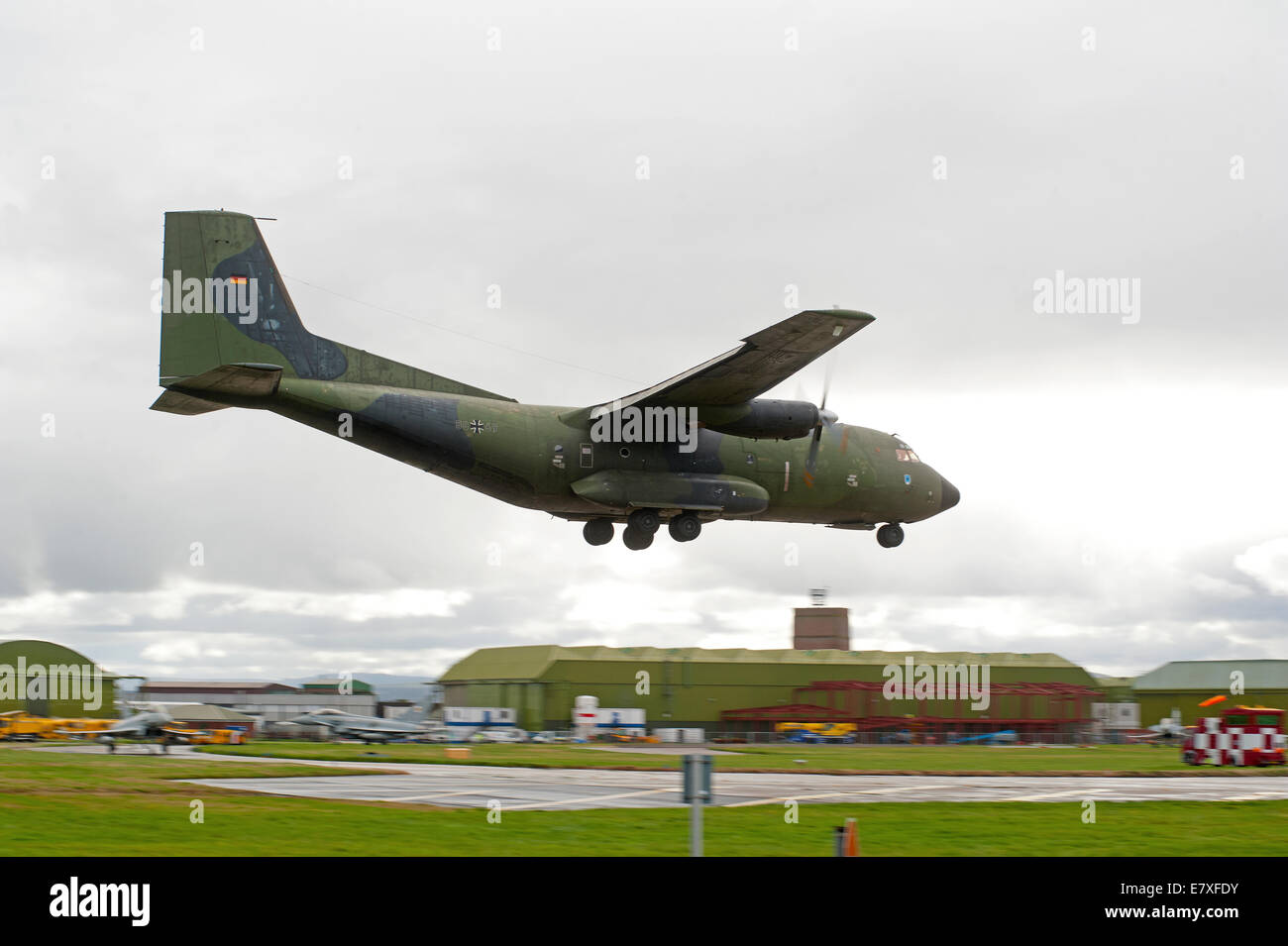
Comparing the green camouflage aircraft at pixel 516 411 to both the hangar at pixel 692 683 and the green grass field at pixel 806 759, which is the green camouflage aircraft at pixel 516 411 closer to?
the green grass field at pixel 806 759

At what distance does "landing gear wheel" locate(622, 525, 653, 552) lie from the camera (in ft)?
129

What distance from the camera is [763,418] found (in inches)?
1485

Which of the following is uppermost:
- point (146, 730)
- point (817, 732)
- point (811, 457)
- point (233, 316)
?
point (233, 316)

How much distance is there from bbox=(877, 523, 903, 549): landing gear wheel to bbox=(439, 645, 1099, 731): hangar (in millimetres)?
36829

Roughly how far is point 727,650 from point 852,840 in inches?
2610

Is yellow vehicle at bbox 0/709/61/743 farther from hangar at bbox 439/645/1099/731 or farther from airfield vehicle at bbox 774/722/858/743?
airfield vehicle at bbox 774/722/858/743

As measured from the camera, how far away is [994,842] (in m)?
23.6

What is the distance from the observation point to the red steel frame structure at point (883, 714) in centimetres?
7844

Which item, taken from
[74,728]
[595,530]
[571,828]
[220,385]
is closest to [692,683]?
[74,728]

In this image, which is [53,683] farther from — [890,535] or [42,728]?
[890,535]

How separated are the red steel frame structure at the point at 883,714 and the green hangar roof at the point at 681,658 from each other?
2.48 meters

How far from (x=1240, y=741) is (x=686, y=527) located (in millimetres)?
22448

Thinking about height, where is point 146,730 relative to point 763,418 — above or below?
below
